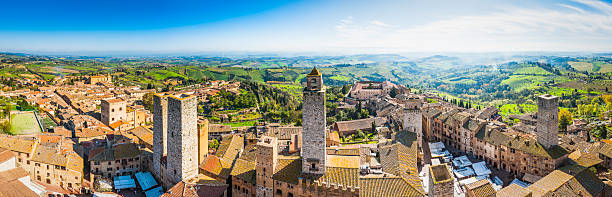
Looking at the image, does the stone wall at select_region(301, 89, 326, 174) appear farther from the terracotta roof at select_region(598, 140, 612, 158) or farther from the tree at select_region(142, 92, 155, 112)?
the tree at select_region(142, 92, 155, 112)

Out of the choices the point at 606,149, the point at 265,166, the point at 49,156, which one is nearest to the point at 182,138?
the point at 265,166

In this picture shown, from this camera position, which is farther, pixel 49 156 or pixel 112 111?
pixel 112 111

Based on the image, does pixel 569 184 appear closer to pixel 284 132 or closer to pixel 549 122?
pixel 549 122

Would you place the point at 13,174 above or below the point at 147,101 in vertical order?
below

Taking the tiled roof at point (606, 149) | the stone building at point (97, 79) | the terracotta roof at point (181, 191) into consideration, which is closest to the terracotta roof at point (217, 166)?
the terracotta roof at point (181, 191)

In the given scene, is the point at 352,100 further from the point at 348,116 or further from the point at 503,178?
Answer: the point at 503,178

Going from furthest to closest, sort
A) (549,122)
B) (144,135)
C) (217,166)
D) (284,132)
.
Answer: (284,132), (144,135), (549,122), (217,166)
